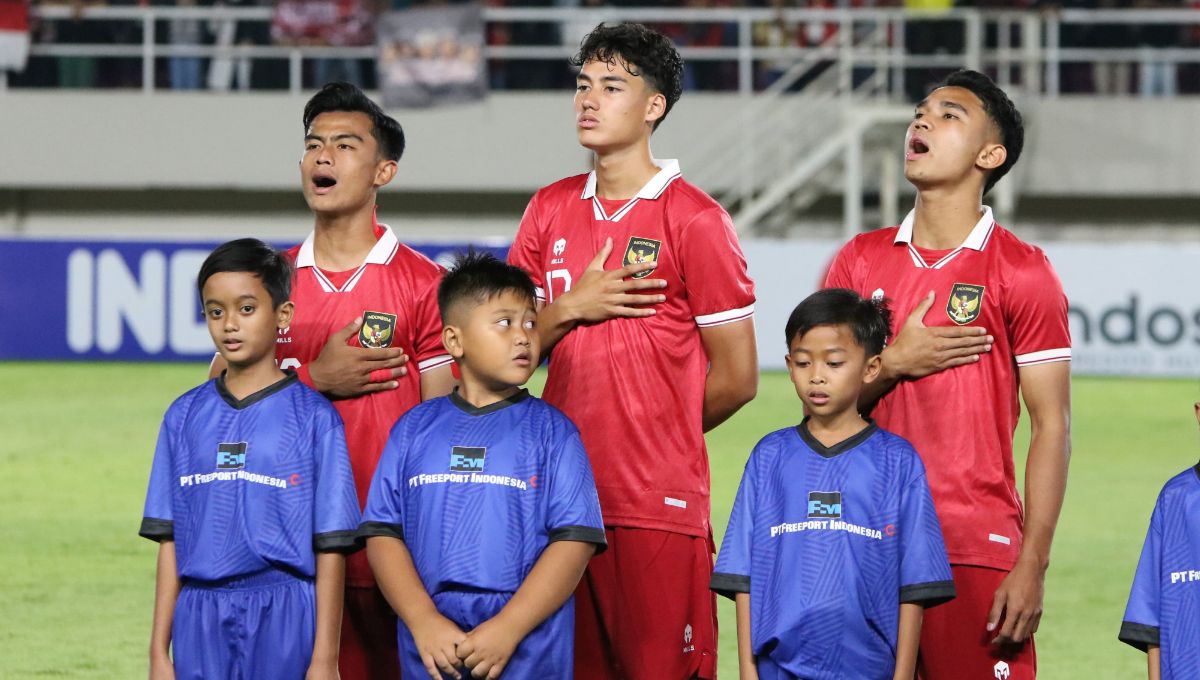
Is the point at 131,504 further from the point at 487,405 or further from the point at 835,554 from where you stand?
the point at 835,554

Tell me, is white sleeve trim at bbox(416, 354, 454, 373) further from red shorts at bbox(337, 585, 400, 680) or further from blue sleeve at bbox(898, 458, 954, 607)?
blue sleeve at bbox(898, 458, 954, 607)

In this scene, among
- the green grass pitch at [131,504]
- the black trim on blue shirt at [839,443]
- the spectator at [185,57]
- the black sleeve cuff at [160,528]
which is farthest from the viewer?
the spectator at [185,57]

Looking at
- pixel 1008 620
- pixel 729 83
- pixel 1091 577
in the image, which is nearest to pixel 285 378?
pixel 1008 620

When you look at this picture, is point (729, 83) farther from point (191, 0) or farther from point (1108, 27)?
point (191, 0)

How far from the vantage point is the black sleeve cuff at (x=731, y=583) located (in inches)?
157

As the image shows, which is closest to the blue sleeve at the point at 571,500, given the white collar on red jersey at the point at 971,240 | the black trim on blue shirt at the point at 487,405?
the black trim on blue shirt at the point at 487,405

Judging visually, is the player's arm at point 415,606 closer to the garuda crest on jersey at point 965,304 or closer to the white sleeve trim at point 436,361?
the white sleeve trim at point 436,361

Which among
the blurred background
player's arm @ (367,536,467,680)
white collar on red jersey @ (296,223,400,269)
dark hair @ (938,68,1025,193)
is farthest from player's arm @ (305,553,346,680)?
the blurred background

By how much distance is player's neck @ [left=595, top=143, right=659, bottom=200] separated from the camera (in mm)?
4434

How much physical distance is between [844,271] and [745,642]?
109cm

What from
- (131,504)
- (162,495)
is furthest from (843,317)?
(131,504)

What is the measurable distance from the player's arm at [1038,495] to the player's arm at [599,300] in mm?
1001

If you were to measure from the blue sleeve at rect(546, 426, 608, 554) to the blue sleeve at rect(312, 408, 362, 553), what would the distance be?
52 cm

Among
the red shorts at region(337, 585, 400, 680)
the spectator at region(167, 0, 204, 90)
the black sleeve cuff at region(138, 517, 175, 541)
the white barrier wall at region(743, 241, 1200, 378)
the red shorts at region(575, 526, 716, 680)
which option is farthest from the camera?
the spectator at region(167, 0, 204, 90)
